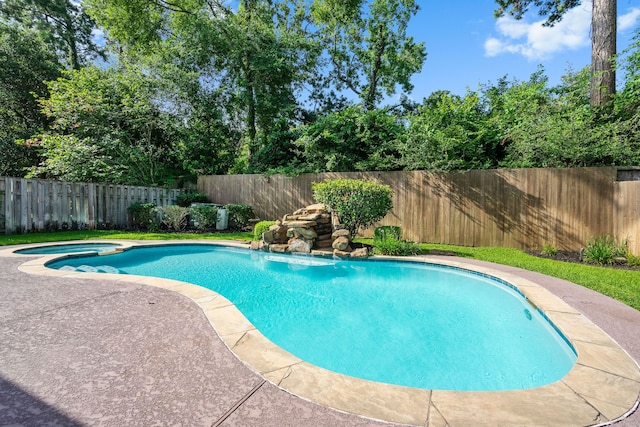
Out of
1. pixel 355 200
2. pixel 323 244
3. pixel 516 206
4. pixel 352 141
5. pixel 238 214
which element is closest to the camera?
pixel 355 200

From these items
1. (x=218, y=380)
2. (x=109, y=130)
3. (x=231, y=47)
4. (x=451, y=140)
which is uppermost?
(x=231, y=47)

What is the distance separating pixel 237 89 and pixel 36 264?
10684 mm

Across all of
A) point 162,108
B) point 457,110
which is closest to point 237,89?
point 162,108

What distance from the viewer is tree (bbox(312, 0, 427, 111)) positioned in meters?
13.3

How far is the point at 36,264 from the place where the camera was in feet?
15.5

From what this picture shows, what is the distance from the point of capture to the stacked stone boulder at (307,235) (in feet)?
22.7

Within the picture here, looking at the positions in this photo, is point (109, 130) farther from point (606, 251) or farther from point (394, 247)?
point (606, 251)

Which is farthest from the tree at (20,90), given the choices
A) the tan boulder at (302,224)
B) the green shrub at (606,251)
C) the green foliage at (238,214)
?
the green shrub at (606,251)

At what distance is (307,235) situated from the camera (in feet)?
23.0

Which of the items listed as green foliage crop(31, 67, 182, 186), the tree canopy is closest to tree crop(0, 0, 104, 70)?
the tree canopy

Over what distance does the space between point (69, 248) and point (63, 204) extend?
2669 mm

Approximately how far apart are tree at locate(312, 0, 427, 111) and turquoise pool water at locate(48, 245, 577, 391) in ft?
37.0

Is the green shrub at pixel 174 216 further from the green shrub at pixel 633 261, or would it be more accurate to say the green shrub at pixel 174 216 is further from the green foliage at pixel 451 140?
the green shrub at pixel 633 261

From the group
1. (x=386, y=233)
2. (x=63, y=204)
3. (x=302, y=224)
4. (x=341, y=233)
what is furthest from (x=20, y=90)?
(x=386, y=233)
